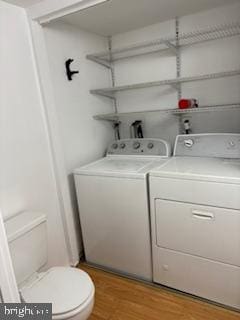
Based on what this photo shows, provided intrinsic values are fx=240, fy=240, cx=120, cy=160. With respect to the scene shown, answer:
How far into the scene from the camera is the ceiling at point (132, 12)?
1.83m

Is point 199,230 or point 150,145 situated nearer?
point 199,230

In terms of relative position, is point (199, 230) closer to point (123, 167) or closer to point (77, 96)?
point (123, 167)

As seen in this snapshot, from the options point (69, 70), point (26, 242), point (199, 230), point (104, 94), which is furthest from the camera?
point (104, 94)

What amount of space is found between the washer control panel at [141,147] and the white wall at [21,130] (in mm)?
738

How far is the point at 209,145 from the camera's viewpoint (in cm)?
200

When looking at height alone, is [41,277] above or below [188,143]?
below

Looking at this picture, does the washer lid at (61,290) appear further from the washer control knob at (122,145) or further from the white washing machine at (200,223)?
the washer control knob at (122,145)

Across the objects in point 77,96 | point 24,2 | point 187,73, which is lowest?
point 77,96

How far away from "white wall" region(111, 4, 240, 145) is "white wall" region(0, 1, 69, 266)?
1.08 metres

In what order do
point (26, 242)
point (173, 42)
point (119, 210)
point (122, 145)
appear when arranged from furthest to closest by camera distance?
point (122, 145)
point (173, 42)
point (119, 210)
point (26, 242)

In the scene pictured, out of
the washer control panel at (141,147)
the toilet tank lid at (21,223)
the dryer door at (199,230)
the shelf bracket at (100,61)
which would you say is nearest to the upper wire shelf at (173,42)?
the shelf bracket at (100,61)

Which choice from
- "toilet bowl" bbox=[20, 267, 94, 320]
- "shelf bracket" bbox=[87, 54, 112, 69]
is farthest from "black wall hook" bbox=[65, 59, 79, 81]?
"toilet bowl" bbox=[20, 267, 94, 320]

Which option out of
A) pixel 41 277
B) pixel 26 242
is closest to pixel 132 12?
pixel 26 242

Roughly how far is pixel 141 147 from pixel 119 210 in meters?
0.69
